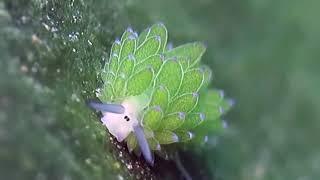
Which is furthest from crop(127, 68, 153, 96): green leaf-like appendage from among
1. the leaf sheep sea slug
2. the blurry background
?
the blurry background

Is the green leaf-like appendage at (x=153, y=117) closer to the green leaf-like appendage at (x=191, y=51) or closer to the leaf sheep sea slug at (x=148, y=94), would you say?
the leaf sheep sea slug at (x=148, y=94)

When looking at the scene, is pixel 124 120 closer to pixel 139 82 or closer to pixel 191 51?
pixel 139 82

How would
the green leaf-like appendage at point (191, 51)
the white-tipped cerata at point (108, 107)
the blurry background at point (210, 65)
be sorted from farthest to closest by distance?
the green leaf-like appendage at point (191, 51)
the white-tipped cerata at point (108, 107)
the blurry background at point (210, 65)

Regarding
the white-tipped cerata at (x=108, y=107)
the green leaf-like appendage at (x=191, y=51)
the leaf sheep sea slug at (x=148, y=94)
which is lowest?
the white-tipped cerata at (x=108, y=107)

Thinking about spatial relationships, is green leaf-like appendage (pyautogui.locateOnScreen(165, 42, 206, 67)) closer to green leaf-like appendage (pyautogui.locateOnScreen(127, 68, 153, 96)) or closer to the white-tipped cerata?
green leaf-like appendage (pyautogui.locateOnScreen(127, 68, 153, 96))

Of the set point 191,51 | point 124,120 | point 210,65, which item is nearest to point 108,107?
point 124,120

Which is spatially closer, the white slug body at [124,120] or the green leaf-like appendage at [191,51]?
the white slug body at [124,120]

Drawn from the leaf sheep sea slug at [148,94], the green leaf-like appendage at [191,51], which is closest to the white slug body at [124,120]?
Result: the leaf sheep sea slug at [148,94]
